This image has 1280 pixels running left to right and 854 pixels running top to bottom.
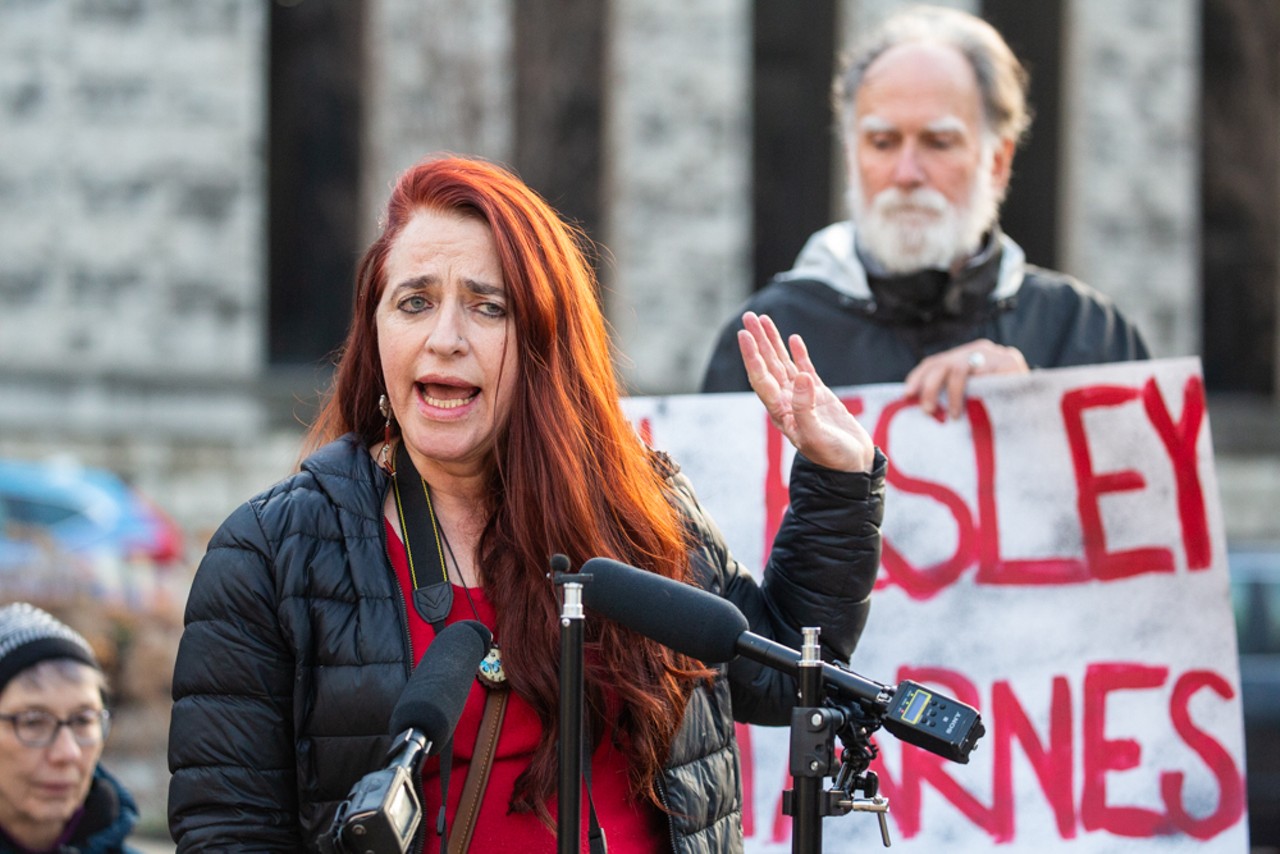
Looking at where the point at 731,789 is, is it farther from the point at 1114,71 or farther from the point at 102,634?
the point at 1114,71

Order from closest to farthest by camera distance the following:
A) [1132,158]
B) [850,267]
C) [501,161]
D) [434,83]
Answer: [850,267] < [501,161] < [434,83] < [1132,158]

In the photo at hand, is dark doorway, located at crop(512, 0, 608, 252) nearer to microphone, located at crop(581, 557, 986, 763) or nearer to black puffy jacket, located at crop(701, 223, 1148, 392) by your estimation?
black puffy jacket, located at crop(701, 223, 1148, 392)

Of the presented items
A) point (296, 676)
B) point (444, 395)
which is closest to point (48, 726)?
point (296, 676)

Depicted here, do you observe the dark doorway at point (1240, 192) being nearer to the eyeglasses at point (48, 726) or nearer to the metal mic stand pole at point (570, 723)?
the eyeglasses at point (48, 726)

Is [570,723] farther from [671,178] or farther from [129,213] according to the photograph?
[671,178]

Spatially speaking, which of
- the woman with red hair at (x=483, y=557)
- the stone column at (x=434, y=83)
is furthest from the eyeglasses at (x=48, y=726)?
the stone column at (x=434, y=83)

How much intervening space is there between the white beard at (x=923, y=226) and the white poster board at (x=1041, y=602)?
28cm

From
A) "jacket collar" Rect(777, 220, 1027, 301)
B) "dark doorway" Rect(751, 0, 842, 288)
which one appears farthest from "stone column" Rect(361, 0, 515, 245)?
"jacket collar" Rect(777, 220, 1027, 301)

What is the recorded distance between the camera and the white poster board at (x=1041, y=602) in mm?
3393

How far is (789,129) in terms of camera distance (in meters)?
16.1

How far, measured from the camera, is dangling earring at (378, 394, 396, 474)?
2.56 meters

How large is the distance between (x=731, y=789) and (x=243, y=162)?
11.9 meters

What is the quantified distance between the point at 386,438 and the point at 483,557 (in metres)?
0.28

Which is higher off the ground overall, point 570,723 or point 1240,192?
point 1240,192
